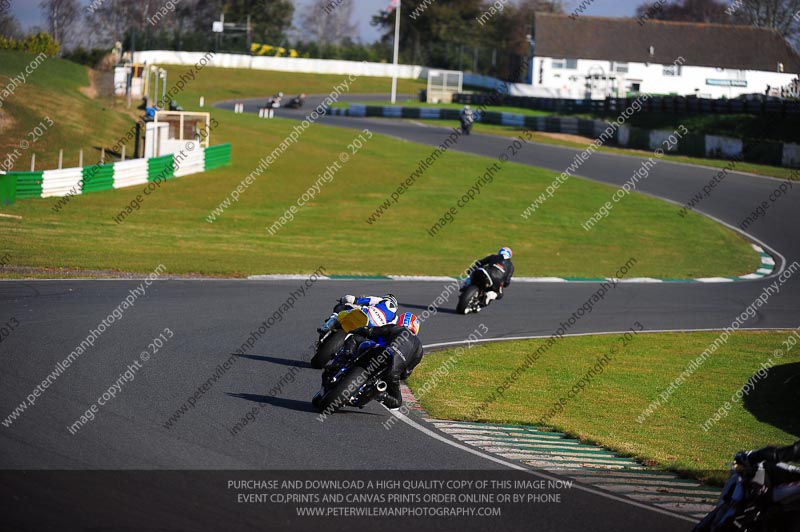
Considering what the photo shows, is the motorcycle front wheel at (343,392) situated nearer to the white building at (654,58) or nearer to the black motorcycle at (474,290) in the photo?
the black motorcycle at (474,290)

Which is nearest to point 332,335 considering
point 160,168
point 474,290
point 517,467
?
point 517,467

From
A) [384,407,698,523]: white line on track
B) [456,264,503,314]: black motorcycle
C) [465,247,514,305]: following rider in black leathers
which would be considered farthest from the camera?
[465,247,514,305]: following rider in black leathers

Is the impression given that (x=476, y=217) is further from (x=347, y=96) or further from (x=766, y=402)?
(x=347, y=96)

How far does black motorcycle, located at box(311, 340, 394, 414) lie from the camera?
33.7 ft

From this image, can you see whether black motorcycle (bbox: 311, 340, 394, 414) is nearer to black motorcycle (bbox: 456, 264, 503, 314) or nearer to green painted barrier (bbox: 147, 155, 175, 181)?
black motorcycle (bbox: 456, 264, 503, 314)

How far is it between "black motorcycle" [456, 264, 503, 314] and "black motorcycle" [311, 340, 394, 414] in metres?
8.26

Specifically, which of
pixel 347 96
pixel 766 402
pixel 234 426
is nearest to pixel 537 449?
pixel 234 426

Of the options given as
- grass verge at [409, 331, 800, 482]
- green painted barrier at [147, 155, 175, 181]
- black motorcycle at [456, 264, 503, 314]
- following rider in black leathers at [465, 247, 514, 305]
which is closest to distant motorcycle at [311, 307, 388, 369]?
grass verge at [409, 331, 800, 482]

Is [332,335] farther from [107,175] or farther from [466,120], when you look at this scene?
[466,120]

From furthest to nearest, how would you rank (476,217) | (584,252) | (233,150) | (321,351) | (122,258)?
(233,150) < (476,217) < (584,252) < (122,258) < (321,351)

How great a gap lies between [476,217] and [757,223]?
10070mm

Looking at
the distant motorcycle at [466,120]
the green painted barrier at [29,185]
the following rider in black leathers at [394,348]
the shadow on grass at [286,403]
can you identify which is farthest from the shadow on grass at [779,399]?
the distant motorcycle at [466,120]

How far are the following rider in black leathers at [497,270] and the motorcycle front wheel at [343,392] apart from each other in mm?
8706

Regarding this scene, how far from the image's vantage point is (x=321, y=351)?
41.6ft
